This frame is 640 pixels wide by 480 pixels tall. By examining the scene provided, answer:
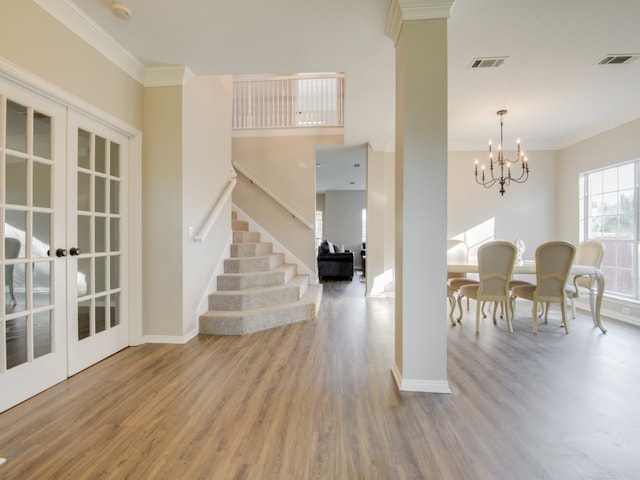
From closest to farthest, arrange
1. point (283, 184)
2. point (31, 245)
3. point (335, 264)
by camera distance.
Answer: point (31, 245)
point (283, 184)
point (335, 264)

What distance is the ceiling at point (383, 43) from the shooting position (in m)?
2.12

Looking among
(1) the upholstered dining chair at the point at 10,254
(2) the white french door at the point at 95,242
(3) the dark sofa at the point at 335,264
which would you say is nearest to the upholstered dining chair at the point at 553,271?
(3) the dark sofa at the point at 335,264

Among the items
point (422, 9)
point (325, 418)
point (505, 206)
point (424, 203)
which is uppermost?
point (422, 9)

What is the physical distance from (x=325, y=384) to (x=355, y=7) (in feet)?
8.82

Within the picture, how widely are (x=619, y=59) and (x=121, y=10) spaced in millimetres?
4292

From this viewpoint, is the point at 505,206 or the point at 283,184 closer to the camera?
the point at 505,206

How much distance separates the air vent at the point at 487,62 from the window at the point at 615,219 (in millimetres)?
2825

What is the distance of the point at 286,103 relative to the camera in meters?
5.27

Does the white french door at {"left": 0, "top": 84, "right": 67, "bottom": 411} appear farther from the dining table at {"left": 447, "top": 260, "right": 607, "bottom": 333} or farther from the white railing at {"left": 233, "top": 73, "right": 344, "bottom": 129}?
the dining table at {"left": 447, "top": 260, "right": 607, "bottom": 333}

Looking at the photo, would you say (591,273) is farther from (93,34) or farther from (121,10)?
(93,34)

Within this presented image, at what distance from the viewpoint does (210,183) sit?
359cm

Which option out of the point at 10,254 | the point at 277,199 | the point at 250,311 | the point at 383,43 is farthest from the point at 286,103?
the point at 10,254

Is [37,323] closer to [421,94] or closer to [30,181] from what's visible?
[30,181]

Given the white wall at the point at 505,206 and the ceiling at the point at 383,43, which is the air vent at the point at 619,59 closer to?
the ceiling at the point at 383,43
